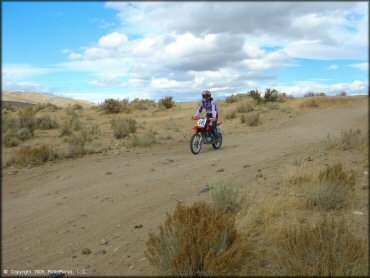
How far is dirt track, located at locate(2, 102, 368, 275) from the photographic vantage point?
18.2ft

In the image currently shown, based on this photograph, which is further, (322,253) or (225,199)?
(225,199)

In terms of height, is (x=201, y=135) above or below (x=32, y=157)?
above

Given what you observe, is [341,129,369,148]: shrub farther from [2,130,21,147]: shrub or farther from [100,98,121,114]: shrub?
[100,98,121,114]: shrub

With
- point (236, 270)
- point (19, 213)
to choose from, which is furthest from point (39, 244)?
point (236, 270)

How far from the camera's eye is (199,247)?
4.30 meters

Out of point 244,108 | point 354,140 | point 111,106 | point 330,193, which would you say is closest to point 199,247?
point 330,193

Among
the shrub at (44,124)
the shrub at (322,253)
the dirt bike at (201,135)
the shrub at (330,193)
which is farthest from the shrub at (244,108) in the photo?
the shrub at (322,253)

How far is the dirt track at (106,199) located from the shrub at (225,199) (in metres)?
0.94

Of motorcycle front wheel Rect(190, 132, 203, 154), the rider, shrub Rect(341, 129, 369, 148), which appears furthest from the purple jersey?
shrub Rect(341, 129, 369, 148)

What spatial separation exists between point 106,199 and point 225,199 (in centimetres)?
289

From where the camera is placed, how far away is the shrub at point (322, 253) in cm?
379

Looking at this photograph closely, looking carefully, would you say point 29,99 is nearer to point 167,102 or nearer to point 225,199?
point 167,102

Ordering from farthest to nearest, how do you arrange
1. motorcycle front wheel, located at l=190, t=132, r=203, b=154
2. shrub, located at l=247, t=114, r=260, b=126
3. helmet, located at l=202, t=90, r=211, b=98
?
shrub, located at l=247, t=114, r=260, b=126
helmet, located at l=202, t=90, r=211, b=98
motorcycle front wheel, located at l=190, t=132, r=203, b=154

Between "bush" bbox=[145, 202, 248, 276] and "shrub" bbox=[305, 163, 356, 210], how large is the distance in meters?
1.96
